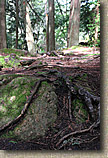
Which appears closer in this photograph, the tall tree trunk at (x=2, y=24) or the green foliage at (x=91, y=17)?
the green foliage at (x=91, y=17)

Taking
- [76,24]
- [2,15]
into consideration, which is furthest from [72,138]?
[2,15]

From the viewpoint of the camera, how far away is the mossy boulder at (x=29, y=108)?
187 centimetres

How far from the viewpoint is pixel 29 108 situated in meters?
2.04

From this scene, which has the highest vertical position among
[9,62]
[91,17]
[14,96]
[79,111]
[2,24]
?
[2,24]

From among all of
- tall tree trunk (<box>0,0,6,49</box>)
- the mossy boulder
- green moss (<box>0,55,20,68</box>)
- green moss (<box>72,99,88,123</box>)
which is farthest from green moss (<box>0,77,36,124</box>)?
tall tree trunk (<box>0,0,6,49</box>)

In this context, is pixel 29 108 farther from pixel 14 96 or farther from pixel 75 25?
pixel 75 25

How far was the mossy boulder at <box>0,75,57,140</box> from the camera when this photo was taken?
6.13ft

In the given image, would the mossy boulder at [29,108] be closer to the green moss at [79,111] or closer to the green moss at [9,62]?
the green moss at [79,111]

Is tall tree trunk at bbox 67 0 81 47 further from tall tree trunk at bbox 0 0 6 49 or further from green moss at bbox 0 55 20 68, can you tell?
green moss at bbox 0 55 20 68

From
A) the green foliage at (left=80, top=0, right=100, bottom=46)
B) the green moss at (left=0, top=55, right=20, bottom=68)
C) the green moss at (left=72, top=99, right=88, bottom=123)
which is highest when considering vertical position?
the green foliage at (left=80, top=0, right=100, bottom=46)

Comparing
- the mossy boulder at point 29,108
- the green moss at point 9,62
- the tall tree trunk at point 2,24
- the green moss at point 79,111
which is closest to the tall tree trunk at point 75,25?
the tall tree trunk at point 2,24

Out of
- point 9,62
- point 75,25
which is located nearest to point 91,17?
point 9,62

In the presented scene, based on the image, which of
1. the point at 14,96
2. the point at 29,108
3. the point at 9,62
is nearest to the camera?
the point at 29,108

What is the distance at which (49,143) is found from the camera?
1.65m
